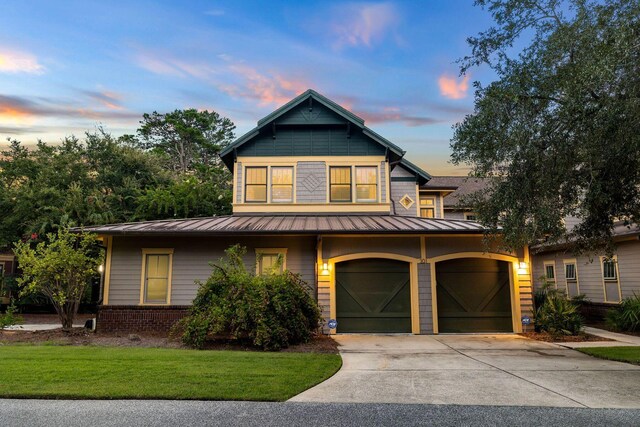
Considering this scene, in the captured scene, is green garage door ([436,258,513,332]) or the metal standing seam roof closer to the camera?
the metal standing seam roof

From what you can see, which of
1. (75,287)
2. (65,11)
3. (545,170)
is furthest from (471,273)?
(65,11)

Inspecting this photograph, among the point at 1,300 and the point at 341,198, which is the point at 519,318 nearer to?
the point at 341,198

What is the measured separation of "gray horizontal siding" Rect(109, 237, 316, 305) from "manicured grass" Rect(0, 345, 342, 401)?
3587 mm

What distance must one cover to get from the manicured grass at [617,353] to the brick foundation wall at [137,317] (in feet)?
36.3

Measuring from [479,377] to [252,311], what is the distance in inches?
209

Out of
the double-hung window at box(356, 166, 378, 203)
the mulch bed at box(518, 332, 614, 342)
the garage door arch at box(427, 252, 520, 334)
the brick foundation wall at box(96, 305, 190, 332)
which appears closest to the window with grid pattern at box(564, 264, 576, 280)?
the mulch bed at box(518, 332, 614, 342)

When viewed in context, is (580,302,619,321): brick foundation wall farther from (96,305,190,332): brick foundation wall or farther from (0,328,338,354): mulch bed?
(96,305,190,332): brick foundation wall

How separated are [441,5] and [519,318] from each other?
12405 mm

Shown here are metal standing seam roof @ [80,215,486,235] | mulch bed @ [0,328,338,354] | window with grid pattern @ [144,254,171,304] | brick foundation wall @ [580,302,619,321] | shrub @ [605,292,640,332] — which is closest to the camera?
mulch bed @ [0,328,338,354]

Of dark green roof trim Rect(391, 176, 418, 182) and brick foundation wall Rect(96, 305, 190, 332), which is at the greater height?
dark green roof trim Rect(391, 176, 418, 182)

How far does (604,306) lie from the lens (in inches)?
561

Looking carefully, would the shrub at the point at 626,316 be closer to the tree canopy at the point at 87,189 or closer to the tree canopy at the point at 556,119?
the tree canopy at the point at 556,119

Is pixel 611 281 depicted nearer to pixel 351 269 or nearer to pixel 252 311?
pixel 351 269

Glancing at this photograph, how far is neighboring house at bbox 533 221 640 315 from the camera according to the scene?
504 inches
